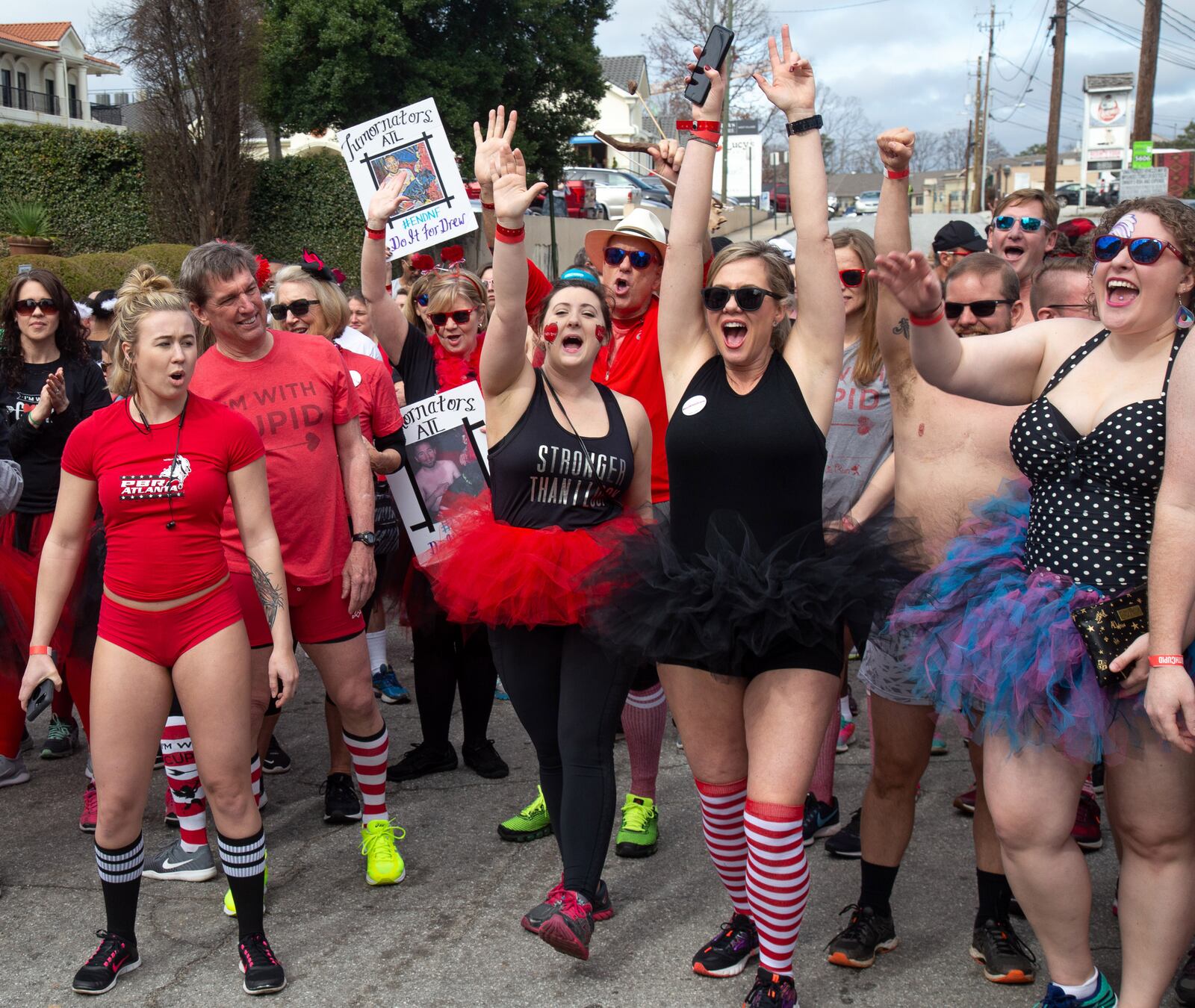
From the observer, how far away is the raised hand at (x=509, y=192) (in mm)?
3668

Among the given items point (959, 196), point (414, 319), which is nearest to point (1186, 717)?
point (414, 319)

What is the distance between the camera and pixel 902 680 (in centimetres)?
359

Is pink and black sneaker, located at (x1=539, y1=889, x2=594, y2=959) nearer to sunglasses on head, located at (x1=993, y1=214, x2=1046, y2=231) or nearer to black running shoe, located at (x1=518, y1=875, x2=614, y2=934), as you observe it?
black running shoe, located at (x1=518, y1=875, x2=614, y2=934)

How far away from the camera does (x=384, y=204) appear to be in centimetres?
503

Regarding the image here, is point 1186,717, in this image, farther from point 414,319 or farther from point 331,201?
point 331,201

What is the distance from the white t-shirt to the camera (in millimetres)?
6039

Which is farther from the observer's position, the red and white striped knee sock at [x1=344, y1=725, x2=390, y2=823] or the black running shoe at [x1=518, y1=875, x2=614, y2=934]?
the red and white striped knee sock at [x1=344, y1=725, x2=390, y2=823]

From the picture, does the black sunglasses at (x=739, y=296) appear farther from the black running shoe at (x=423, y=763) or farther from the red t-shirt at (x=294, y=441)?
the black running shoe at (x=423, y=763)

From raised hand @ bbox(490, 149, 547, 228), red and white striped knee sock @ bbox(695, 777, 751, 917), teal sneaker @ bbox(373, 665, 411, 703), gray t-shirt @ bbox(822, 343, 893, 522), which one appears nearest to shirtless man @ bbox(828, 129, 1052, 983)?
red and white striped knee sock @ bbox(695, 777, 751, 917)

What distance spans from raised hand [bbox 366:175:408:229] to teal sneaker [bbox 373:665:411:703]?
8.92 feet

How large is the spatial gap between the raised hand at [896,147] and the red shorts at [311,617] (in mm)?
2442

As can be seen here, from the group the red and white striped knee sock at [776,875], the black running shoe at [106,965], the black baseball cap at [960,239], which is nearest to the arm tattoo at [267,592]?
the black running shoe at [106,965]

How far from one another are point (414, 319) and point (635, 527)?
10.5ft

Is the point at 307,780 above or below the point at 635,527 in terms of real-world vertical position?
below
